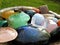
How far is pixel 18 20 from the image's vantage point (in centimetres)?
304

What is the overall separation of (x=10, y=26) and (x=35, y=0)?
324 centimetres

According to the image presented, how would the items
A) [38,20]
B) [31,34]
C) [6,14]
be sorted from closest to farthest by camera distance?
1. [31,34]
2. [38,20]
3. [6,14]

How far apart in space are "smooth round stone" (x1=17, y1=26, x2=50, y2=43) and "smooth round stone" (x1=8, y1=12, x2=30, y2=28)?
0.15 m

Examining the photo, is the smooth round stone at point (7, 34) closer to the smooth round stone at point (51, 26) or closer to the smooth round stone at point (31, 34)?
the smooth round stone at point (31, 34)

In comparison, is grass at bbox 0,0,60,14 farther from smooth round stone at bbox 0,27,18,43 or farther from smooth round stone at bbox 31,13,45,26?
smooth round stone at bbox 0,27,18,43

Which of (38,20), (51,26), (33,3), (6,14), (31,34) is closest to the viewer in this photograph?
(31,34)

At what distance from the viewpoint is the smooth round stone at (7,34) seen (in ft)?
8.81

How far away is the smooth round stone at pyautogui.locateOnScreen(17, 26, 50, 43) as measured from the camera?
271 cm

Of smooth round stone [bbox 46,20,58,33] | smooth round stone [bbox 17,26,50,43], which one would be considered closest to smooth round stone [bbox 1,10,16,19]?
smooth round stone [bbox 17,26,50,43]

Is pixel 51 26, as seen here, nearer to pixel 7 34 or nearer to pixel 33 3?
pixel 7 34

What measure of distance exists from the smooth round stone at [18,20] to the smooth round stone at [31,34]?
148 millimetres

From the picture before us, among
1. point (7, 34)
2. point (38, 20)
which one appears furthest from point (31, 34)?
point (38, 20)

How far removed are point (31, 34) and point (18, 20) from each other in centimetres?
37

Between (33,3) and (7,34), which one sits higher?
(7,34)
